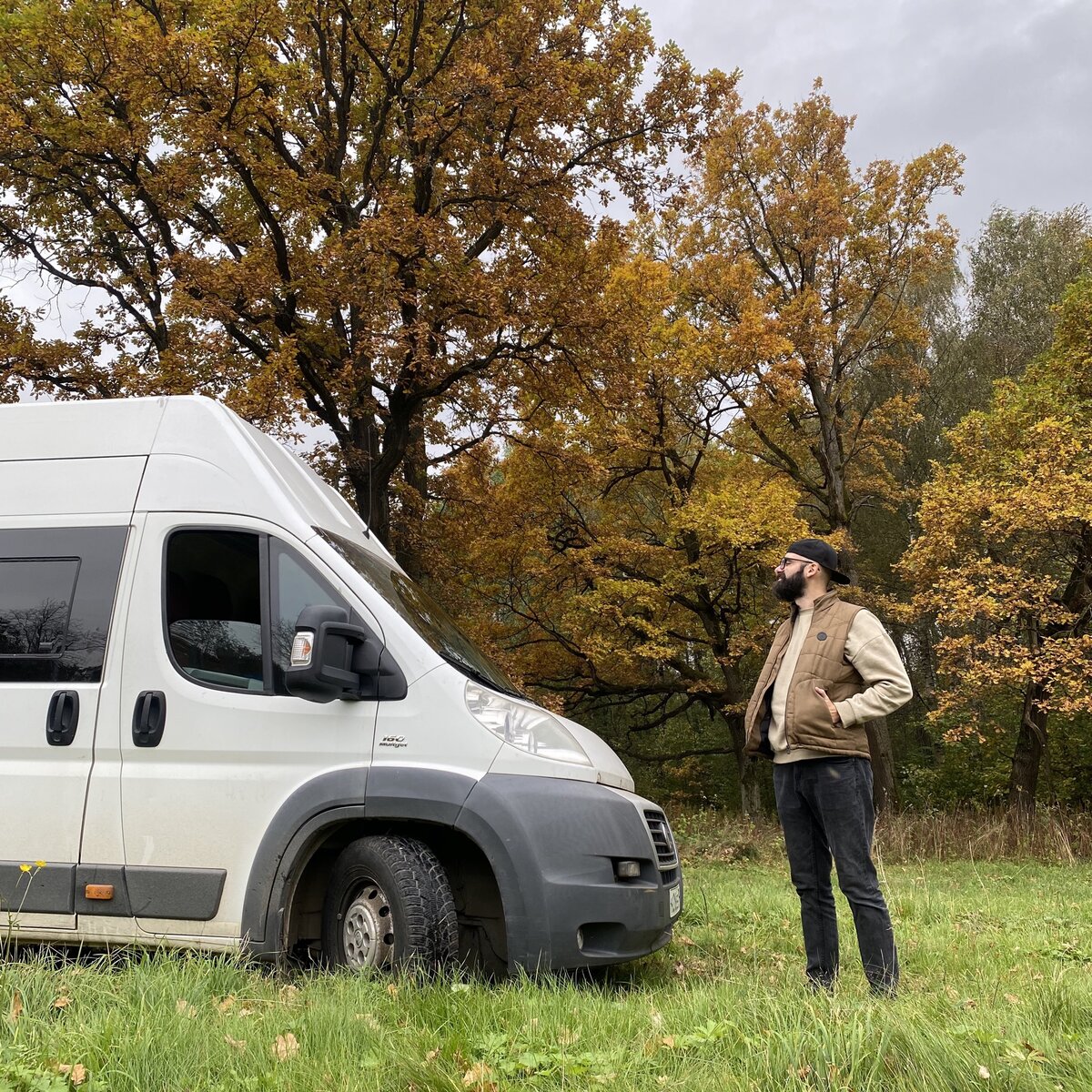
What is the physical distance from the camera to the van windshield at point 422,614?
4.35 m

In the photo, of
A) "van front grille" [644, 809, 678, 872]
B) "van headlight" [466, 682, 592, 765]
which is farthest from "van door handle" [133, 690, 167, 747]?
"van front grille" [644, 809, 678, 872]

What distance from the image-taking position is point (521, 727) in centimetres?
406

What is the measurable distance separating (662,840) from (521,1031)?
1.56 meters

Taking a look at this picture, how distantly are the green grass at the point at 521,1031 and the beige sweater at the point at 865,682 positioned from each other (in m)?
1.01

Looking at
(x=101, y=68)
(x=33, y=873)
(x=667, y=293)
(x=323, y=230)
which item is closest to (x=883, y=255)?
(x=667, y=293)

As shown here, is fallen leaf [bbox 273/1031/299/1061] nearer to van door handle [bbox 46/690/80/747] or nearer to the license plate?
the license plate

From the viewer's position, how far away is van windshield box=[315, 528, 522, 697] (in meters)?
4.35

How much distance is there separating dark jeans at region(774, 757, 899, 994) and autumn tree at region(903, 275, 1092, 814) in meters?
10.8

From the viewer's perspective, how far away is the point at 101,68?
37.2 ft

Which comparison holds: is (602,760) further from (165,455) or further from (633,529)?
(633,529)

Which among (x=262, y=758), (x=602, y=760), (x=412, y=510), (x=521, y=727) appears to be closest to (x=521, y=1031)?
(x=521, y=727)

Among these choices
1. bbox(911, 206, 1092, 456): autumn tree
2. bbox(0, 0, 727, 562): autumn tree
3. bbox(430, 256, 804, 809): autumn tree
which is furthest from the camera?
bbox(911, 206, 1092, 456): autumn tree

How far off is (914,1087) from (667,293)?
17205 mm

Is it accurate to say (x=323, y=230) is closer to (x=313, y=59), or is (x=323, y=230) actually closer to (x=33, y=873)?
(x=313, y=59)
